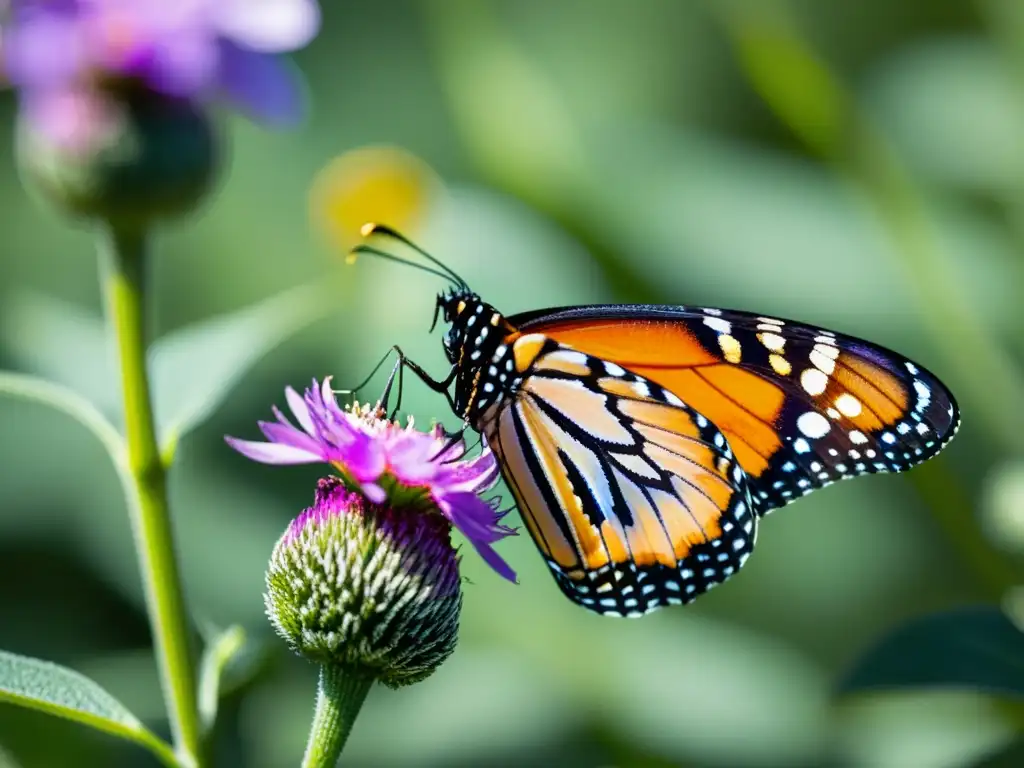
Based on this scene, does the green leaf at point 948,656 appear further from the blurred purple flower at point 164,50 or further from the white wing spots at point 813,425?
the blurred purple flower at point 164,50

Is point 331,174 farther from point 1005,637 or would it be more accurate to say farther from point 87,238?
point 1005,637

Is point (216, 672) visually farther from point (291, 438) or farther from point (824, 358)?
point (824, 358)

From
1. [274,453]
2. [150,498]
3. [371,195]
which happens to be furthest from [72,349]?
[371,195]

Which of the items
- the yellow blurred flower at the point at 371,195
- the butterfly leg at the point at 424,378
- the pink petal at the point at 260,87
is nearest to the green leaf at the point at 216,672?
the butterfly leg at the point at 424,378

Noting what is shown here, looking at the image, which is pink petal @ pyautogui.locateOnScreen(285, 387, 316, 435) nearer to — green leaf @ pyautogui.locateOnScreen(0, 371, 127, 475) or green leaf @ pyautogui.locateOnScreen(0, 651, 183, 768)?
green leaf @ pyautogui.locateOnScreen(0, 371, 127, 475)

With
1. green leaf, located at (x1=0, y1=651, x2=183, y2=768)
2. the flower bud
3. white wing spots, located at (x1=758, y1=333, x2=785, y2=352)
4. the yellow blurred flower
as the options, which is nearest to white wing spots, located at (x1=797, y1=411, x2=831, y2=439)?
white wing spots, located at (x1=758, y1=333, x2=785, y2=352)

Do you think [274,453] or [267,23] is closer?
[267,23]

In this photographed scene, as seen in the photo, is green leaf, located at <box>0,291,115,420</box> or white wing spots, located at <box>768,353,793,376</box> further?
white wing spots, located at <box>768,353,793,376</box>
